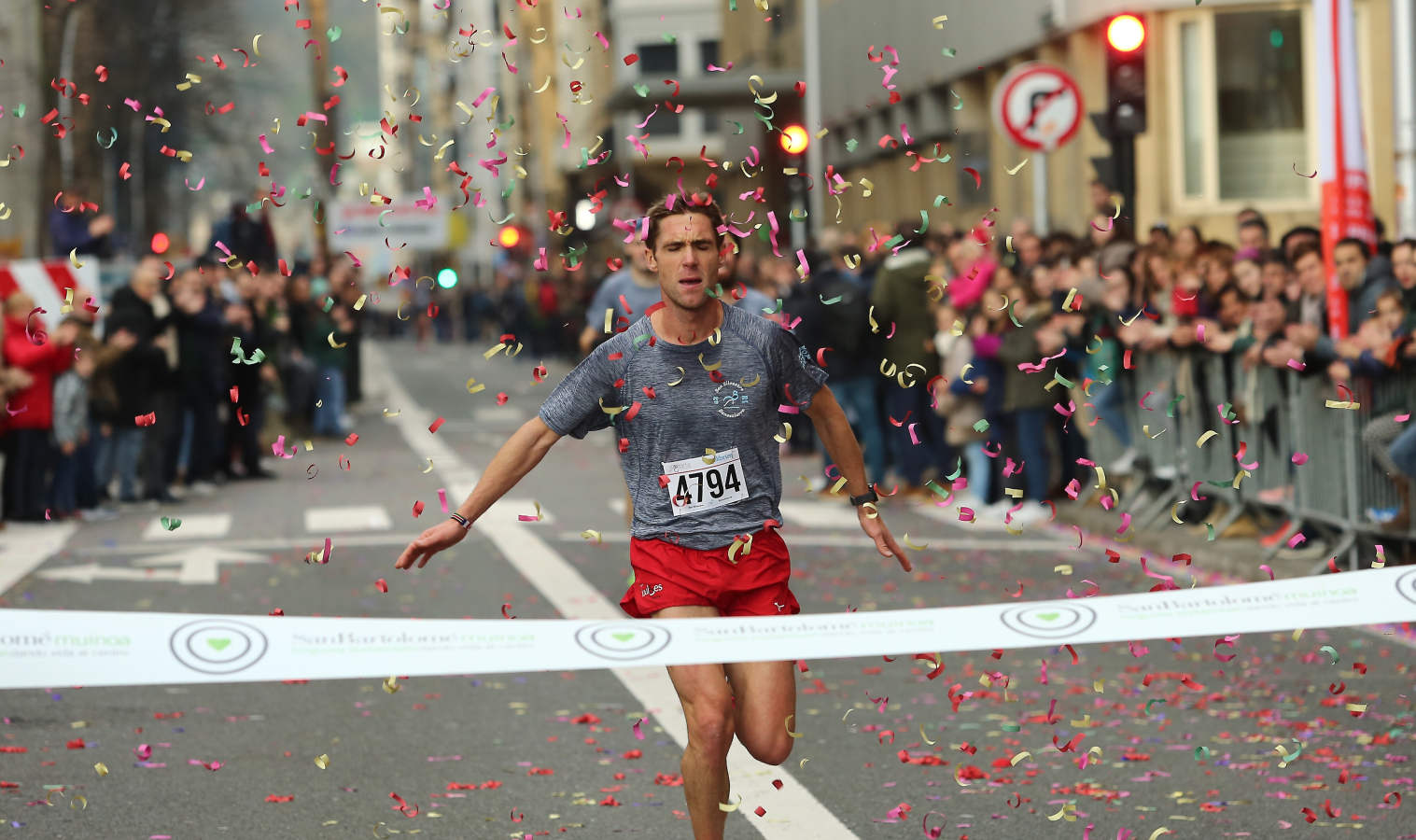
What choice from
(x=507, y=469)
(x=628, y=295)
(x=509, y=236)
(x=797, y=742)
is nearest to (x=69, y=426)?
(x=628, y=295)

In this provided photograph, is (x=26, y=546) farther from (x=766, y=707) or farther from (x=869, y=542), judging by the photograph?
(x=766, y=707)

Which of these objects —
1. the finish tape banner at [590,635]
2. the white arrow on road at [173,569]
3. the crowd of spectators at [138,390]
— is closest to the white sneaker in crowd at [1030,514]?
the crowd of spectators at [138,390]

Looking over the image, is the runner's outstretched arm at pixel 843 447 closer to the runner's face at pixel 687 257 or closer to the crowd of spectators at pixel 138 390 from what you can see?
the runner's face at pixel 687 257

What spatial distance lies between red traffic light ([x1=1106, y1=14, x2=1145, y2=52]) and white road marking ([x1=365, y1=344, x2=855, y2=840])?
5180 millimetres

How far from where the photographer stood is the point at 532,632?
198 inches

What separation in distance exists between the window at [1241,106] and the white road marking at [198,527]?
41.5ft

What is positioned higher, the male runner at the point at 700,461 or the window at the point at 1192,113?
the window at the point at 1192,113

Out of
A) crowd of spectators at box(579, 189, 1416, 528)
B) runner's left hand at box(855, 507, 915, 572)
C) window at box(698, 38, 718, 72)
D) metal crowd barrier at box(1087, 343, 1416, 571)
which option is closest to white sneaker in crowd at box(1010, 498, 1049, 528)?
crowd of spectators at box(579, 189, 1416, 528)

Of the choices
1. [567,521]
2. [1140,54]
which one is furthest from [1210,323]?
[567,521]

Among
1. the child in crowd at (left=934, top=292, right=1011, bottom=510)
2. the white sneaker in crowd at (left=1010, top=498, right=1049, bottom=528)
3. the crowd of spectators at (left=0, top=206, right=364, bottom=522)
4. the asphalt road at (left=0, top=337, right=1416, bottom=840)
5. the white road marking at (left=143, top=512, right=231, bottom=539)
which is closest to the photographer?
the asphalt road at (left=0, top=337, right=1416, bottom=840)

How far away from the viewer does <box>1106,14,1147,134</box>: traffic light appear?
634 inches

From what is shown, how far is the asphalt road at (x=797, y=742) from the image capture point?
22.1 ft

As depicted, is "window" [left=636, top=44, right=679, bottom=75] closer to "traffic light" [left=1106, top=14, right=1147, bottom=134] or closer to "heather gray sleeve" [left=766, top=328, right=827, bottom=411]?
"traffic light" [left=1106, top=14, right=1147, bottom=134]

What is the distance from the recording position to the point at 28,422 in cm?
1634
